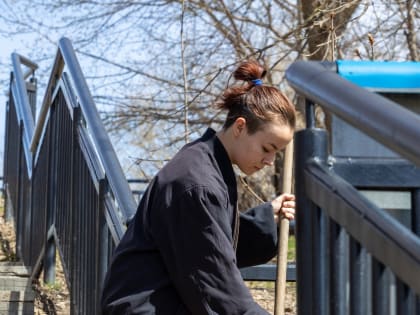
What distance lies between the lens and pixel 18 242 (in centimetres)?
637

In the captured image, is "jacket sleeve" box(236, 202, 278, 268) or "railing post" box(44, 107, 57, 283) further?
"railing post" box(44, 107, 57, 283)

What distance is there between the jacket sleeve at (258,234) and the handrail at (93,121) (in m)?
0.60

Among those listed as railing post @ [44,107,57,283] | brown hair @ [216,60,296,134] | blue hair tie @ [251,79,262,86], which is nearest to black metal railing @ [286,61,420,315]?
brown hair @ [216,60,296,134]

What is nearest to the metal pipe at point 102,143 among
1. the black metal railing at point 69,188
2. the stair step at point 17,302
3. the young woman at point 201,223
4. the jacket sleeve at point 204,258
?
the black metal railing at point 69,188

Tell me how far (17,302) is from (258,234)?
94.4 inches

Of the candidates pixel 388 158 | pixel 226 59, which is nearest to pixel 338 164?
pixel 388 158

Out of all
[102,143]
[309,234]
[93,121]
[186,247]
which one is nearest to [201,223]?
[186,247]

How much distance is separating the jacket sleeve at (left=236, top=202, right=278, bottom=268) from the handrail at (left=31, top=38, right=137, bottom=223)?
595 millimetres

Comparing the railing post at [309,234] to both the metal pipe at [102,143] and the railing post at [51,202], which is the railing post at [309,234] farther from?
the railing post at [51,202]

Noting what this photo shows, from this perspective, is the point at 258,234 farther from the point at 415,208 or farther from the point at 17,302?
the point at 17,302

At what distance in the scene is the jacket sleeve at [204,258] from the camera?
8.54ft

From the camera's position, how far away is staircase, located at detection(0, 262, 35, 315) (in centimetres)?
514

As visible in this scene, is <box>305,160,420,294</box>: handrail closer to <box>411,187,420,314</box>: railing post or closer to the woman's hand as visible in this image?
<box>411,187,420,314</box>: railing post

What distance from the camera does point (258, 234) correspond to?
124 inches
